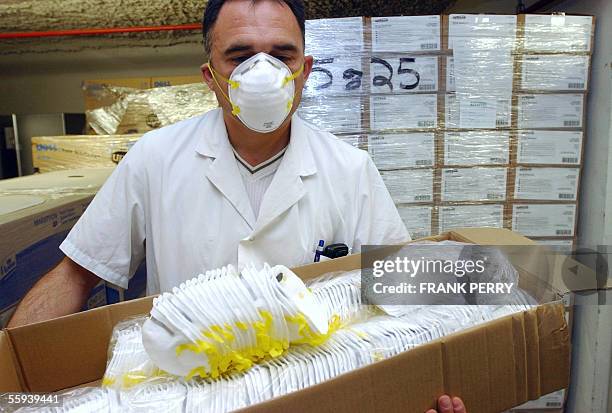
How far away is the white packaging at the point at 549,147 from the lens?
197 centimetres

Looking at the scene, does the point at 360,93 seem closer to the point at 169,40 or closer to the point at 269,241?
the point at 269,241

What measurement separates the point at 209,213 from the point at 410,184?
1.13 meters

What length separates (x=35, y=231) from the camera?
1285 millimetres

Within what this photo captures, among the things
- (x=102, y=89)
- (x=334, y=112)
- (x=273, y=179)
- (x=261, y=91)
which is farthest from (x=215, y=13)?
(x=102, y=89)

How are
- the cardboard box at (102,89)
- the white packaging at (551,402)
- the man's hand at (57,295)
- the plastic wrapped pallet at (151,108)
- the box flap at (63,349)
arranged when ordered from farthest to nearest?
the cardboard box at (102,89), the plastic wrapped pallet at (151,108), the white packaging at (551,402), the man's hand at (57,295), the box flap at (63,349)

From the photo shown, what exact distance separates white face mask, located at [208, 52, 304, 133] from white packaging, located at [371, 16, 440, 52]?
905mm

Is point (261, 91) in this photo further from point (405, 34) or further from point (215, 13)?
point (405, 34)

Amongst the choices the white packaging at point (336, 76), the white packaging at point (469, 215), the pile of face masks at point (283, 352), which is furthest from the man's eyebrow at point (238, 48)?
the white packaging at point (469, 215)

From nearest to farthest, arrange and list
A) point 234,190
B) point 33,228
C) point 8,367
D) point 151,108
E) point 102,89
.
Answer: point 8,367
point 234,190
point 33,228
point 151,108
point 102,89

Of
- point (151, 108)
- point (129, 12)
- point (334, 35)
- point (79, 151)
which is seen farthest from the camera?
point (129, 12)

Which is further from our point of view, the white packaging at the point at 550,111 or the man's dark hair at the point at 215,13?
the white packaging at the point at 550,111

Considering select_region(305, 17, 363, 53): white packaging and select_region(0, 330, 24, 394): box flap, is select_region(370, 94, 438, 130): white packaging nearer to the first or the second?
select_region(305, 17, 363, 53): white packaging

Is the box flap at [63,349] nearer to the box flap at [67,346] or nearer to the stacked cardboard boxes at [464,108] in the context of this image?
the box flap at [67,346]

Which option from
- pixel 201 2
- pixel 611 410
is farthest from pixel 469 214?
pixel 201 2
